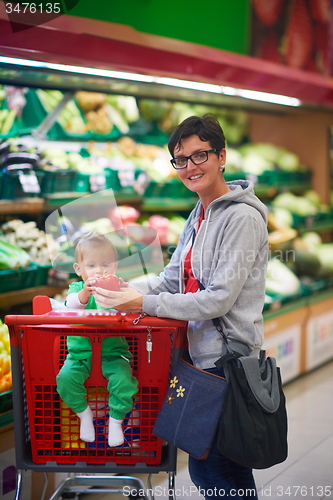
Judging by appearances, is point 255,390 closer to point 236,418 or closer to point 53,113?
point 236,418

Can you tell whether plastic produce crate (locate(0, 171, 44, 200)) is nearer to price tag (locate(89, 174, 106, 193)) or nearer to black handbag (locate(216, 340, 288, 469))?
price tag (locate(89, 174, 106, 193))

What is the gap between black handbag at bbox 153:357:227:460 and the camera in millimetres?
1800

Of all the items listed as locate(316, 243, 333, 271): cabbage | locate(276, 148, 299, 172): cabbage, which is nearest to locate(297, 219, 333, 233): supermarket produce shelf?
locate(316, 243, 333, 271): cabbage

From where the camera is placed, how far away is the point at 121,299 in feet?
5.85

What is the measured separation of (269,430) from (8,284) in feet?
5.23

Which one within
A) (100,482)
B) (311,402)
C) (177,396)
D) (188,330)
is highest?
(188,330)

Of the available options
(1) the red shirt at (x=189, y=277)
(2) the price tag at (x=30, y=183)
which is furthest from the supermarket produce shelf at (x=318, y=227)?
(1) the red shirt at (x=189, y=277)

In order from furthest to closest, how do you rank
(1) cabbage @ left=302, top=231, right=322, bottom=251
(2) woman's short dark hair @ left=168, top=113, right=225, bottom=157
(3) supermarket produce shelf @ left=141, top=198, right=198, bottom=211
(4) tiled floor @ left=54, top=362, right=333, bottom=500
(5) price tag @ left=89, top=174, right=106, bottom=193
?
(1) cabbage @ left=302, top=231, right=322, bottom=251
(3) supermarket produce shelf @ left=141, top=198, right=198, bottom=211
(5) price tag @ left=89, top=174, right=106, bottom=193
(4) tiled floor @ left=54, top=362, right=333, bottom=500
(2) woman's short dark hair @ left=168, top=113, right=225, bottom=157

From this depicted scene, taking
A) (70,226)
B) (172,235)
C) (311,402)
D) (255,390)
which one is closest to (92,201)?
(70,226)

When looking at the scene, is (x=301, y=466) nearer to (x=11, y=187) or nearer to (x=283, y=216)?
(x=11, y=187)

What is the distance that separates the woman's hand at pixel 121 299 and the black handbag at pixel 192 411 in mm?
263

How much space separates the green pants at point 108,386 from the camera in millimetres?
1774

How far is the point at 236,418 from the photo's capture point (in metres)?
1.81

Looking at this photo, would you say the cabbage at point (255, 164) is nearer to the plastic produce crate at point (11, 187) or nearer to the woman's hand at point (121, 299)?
the plastic produce crate at point (11, 187)
